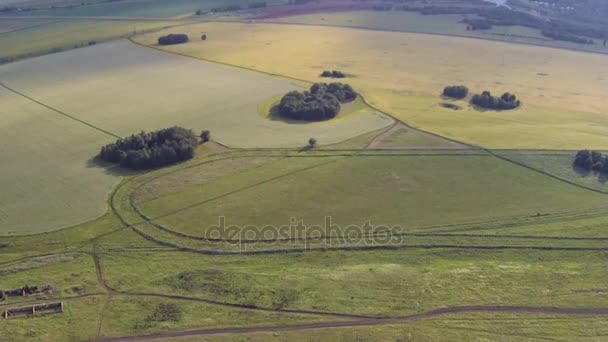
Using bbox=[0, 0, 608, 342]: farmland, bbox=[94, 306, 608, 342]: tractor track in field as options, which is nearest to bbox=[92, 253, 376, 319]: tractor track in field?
bbox=[0, 0, 608, 342]: farmland

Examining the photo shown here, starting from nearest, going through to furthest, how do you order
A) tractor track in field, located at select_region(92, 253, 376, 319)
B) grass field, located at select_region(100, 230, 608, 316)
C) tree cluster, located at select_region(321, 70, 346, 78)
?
tractor track in field, located at select_region(92, 253, 376, 319)
grass field, located at select_region(100, 230, 608, 316)
tree cluster, located at select_region(321, 70, 346, 78)

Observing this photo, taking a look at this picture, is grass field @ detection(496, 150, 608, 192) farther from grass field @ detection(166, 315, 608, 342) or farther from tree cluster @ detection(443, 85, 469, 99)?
grass field @ detection(166, 315, 608, 342)

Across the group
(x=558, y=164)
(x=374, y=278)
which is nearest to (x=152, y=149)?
(x=374, y=278)

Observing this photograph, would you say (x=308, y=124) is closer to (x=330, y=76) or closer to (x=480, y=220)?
(x=330, y=76)

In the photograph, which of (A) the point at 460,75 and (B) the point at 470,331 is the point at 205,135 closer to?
(B) the point at 470,331

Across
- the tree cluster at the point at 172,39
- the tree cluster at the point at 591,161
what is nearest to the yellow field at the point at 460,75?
the tree cluster at the point at 172,39

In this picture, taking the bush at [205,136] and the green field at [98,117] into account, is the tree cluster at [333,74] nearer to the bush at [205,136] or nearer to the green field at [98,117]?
the green field at [98,117]
